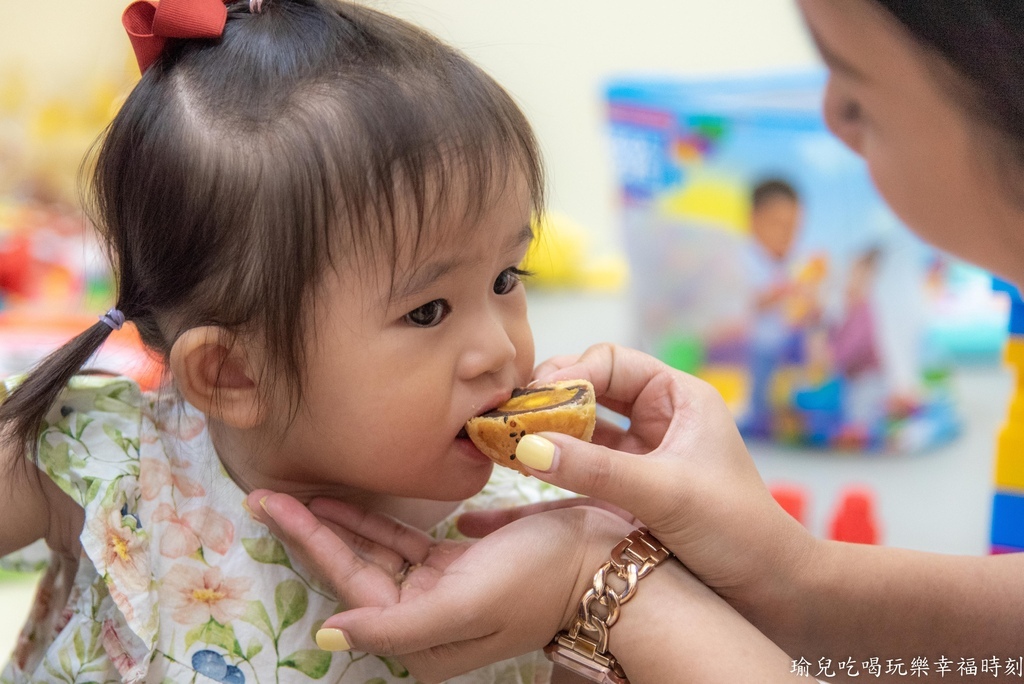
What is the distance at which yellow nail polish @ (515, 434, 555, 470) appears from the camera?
0.72 meters

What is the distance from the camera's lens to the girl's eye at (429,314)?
0.79 meters

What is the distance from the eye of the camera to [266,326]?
2.56 feet

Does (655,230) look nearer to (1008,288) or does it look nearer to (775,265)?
(775,265)

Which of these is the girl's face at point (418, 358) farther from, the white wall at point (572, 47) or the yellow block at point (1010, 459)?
the white wall at point (572, 47)

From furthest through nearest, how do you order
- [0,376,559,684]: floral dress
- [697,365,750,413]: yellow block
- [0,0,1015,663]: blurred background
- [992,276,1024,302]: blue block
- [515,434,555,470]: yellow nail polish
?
1. [697,365,750,413]: yellow block
2. [0,0,1015,663]: blurred background
3. [992,276,1024,302]: blue block
4. [0,376,559,684]: floral dress
5. [515,434,555,470]: yellow nail polish

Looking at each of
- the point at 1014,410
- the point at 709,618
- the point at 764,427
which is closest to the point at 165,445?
the point at 709,618

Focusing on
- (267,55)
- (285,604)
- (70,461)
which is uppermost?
(267,55)

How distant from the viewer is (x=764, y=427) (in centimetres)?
227

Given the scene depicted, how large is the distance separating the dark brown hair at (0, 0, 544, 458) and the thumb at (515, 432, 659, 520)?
7.1 inches

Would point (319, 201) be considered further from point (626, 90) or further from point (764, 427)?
point (764, 427)

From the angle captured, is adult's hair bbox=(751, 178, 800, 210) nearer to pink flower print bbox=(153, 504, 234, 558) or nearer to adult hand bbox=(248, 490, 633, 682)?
adult hand bbox=(248, 490, 633, 682)

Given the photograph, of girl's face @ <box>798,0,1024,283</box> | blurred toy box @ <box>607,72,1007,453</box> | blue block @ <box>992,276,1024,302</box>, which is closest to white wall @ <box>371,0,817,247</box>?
blurred toy box @ <box>607,72,1007,453</box>

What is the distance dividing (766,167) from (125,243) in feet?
5.06

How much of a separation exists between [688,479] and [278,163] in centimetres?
38
